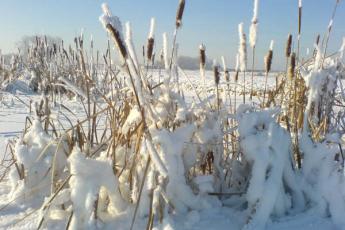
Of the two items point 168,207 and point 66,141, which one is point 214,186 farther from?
point 66,141

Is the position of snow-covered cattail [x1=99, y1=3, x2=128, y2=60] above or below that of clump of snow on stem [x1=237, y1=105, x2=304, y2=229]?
above

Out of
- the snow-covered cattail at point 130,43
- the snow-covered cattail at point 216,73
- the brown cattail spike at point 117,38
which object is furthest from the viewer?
the snow-covered cattail at point 216,73

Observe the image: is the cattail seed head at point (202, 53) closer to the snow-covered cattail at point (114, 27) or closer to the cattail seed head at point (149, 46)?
the cattail seed head at point (149, 46)

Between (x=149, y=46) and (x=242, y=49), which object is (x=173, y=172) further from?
(x=242, y=49)

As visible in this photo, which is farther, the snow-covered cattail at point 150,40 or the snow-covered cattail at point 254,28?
the snow-covered cattail at point 254,28

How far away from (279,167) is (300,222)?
13 centimetres

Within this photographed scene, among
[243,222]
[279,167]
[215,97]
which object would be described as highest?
[215,97]

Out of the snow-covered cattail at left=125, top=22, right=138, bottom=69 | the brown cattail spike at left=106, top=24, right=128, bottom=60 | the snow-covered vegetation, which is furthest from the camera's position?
the snow-covered vegetation

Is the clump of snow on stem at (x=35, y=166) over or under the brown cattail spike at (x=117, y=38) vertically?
under

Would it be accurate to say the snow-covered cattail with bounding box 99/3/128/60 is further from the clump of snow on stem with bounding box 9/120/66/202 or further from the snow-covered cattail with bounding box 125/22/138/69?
the clump of snow on stem with bounding box 9/120/66/202

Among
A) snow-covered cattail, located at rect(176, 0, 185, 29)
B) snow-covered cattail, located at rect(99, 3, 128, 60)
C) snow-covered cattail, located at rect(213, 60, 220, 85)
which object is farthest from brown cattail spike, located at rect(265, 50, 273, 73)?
snow-covered cattail, located at rect(99, 3, 128, 60)

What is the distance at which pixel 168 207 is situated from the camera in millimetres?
939

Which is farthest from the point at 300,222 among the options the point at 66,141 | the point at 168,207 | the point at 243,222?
the point at 66,141

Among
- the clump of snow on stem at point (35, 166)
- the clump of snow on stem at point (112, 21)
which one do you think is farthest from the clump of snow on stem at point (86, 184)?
the clump of snow on stem at point (112, 21)
